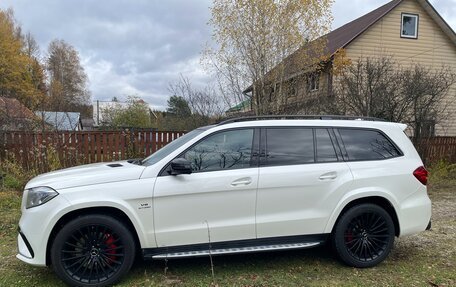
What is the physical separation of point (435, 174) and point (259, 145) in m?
9.38

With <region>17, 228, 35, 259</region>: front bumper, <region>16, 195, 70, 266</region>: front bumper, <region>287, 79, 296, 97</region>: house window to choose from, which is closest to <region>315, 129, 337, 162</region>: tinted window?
<region>16, 195, 70, 266</region>: front bumper

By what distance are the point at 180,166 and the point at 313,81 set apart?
404 inches

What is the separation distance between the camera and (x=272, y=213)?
4098 millimetres

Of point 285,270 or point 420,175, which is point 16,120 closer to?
point 285,270

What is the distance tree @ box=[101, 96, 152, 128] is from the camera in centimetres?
2731

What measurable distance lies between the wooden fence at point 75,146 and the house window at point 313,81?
5016 mm

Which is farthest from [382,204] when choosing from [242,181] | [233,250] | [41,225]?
[41,225]

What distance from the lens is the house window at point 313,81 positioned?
12.8 metres

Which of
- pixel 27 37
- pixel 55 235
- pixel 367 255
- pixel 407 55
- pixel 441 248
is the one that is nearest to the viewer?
pixel 55 235

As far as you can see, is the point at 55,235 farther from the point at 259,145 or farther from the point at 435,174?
the point at 435,174

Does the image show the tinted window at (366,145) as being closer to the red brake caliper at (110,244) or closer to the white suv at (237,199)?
the white suv at (237,199)

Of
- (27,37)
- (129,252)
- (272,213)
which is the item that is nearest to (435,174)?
(272,213)

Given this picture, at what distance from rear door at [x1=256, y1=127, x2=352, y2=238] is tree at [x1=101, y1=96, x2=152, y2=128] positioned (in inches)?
932

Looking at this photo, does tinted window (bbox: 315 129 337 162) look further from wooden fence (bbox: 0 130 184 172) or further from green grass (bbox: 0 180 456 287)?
wooden fence (bbox: 0 130 184 172)
